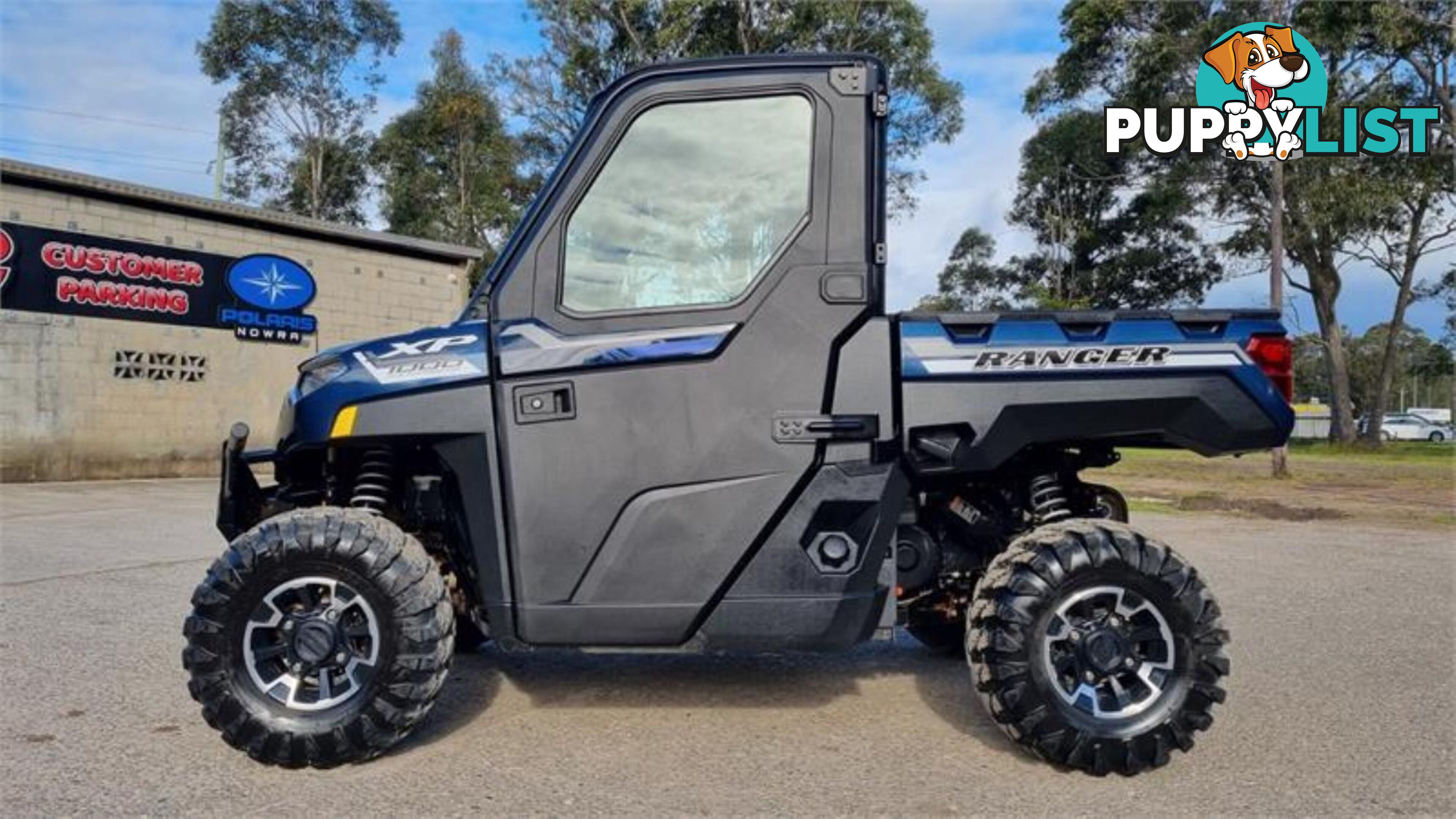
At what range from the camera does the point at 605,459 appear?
3.46 metres

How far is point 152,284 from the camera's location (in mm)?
16781

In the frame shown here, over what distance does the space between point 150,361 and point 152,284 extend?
1321 millimetres

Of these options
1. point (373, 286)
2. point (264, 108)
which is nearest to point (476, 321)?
point (373, 286)

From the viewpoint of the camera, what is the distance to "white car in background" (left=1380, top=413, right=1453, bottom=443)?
59.9 metres

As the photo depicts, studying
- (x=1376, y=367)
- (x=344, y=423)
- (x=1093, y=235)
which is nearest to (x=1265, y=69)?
(x=1093, y=235)

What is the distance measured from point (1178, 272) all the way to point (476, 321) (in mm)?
38567

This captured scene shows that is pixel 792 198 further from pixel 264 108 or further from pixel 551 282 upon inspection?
pixel 264 108

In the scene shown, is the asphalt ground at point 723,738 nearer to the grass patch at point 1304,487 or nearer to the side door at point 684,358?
the side door at point 684,358

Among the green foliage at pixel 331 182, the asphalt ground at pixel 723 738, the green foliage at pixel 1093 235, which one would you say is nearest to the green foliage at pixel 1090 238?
the green foliage at pixel 1093 235

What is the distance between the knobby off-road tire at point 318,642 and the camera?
3391 mm

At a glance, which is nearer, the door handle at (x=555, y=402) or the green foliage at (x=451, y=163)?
the door handle at (x=555, y=402)

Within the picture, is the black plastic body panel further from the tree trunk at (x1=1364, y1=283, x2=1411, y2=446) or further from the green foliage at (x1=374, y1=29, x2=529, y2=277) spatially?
the tree trunk at (x1=1364, y1=283, x2=1411, y2=446)

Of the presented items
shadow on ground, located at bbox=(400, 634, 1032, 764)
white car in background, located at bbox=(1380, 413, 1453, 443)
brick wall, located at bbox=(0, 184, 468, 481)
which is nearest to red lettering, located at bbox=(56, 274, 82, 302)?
brick wall, located at bbox=(0, 184, 468, 481)

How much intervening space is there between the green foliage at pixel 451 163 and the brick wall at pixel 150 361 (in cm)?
1621
